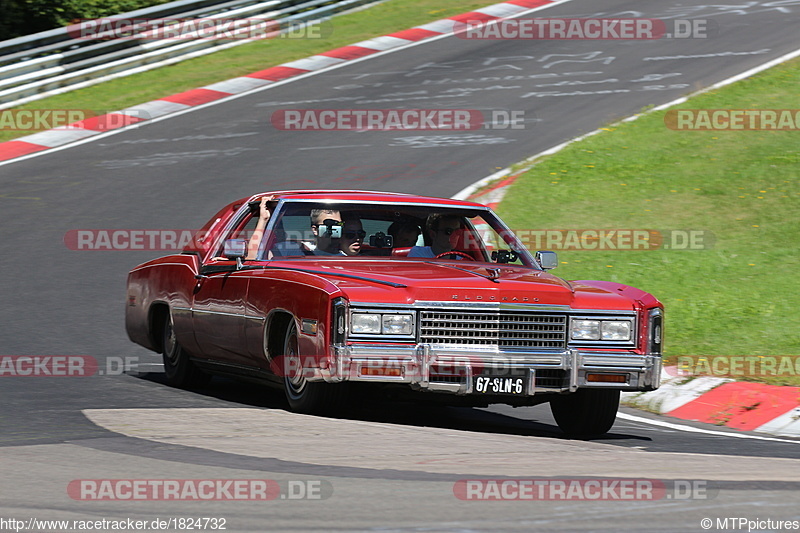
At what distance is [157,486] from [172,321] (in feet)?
14.1

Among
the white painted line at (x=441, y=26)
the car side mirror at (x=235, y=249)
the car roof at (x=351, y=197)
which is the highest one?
the white painted line at (x=441, y=26)

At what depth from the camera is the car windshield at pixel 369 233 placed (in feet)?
29.2

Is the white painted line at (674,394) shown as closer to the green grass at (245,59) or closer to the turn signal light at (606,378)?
the turn signal light at (606,378)

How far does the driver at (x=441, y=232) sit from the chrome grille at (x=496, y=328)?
54.1 inches

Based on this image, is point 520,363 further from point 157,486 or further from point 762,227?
point 762,227

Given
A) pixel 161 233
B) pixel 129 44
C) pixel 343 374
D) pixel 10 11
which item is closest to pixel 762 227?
pixel 161 233

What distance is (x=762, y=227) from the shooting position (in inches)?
603

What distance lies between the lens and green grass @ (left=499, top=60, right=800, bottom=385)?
1173 centimetres

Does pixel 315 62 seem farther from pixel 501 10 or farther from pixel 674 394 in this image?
pixel 674 394
